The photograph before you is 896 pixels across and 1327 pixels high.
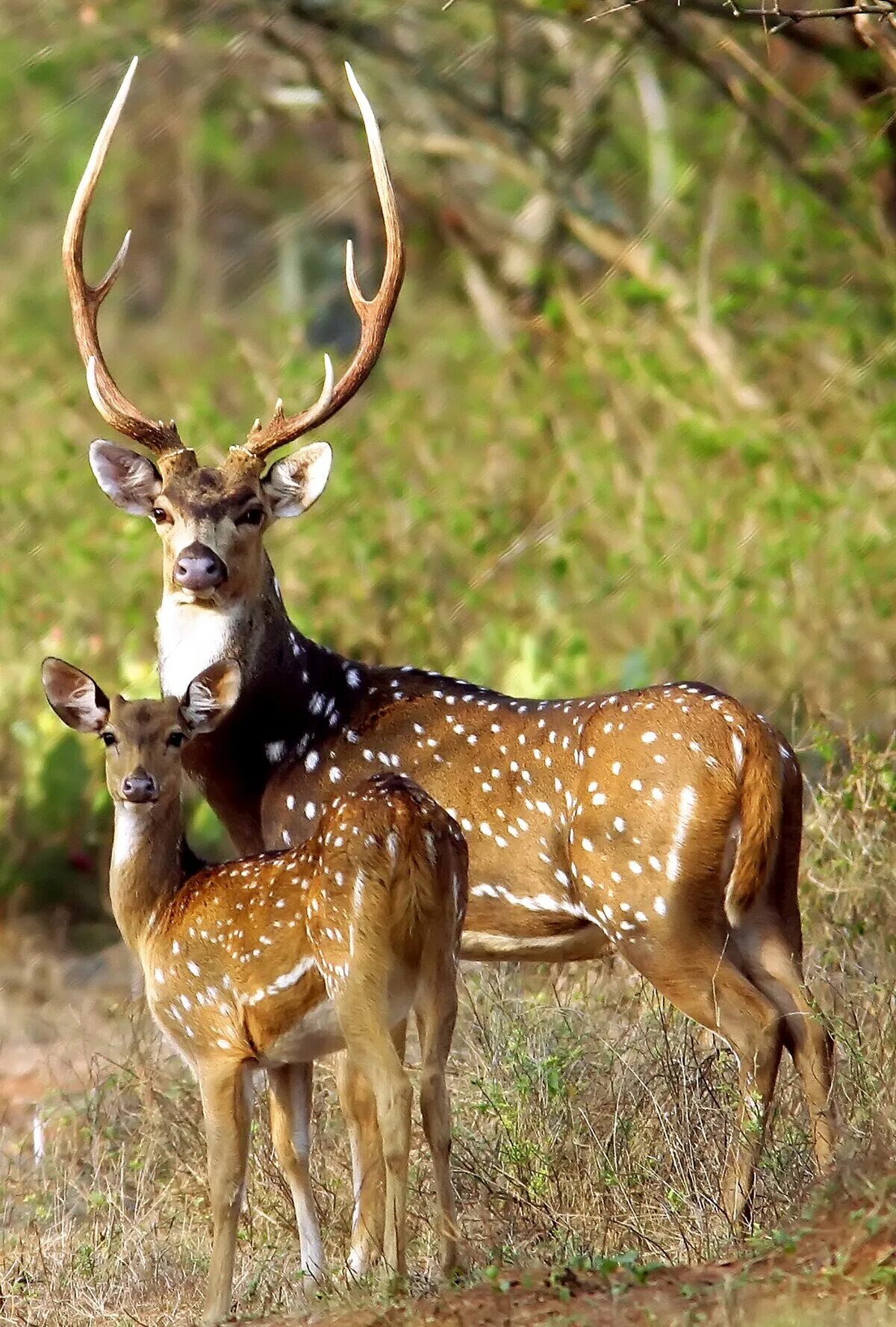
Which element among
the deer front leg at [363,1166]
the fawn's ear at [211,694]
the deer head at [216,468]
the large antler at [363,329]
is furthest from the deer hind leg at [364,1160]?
the large antler at [363,329]

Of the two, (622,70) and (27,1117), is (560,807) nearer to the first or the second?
(27,1117)

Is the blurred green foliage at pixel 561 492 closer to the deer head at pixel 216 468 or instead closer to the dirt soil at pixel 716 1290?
the deer head at pixel 216 468

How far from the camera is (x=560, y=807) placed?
6391mm

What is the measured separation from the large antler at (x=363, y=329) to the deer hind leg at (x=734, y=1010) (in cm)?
216

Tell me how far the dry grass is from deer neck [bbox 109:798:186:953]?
0.93 metres

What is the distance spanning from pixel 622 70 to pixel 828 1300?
432 inches

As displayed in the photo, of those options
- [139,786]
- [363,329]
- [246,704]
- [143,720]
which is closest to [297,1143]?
[139,786]

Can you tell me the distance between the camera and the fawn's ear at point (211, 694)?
6023 mm

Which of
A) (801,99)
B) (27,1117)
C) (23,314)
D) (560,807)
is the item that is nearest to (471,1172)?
(560,807)

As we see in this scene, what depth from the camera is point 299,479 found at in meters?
7.34

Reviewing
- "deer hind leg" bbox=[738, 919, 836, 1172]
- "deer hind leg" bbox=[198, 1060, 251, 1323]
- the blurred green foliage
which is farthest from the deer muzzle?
the blurred green foliage

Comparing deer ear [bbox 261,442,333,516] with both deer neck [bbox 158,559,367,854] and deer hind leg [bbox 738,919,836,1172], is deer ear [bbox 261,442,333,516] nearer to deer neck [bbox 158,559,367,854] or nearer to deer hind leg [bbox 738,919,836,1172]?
deer neck [bbox 158,559,367,854]

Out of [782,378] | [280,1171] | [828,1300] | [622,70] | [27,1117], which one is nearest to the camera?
[828,1300]

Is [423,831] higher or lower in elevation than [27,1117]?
higher
